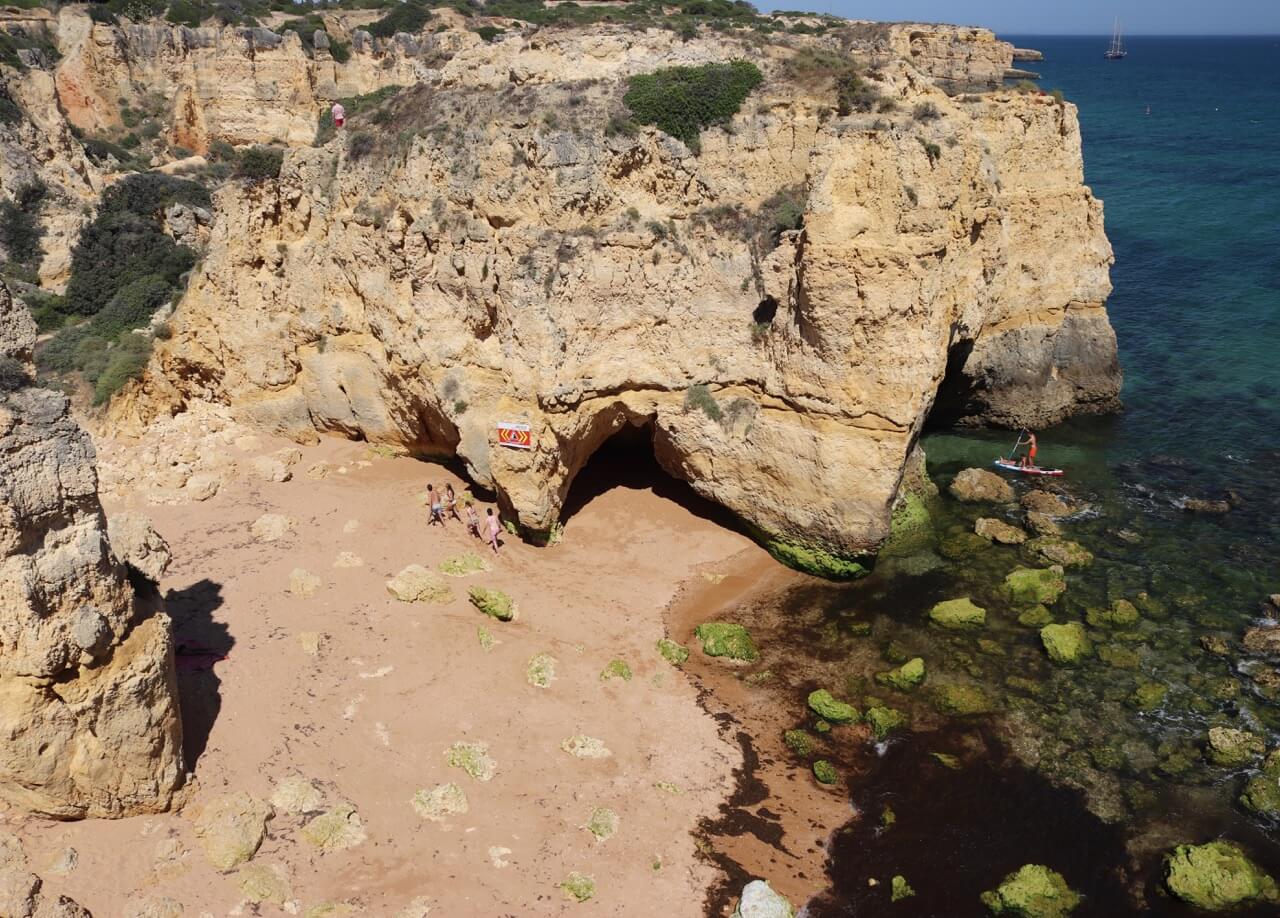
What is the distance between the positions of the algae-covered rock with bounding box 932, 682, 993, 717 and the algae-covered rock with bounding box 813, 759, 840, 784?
2.81 m

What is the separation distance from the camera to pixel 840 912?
1326 centimetres

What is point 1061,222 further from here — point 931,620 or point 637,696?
point 637,696

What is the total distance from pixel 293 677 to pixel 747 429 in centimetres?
1133

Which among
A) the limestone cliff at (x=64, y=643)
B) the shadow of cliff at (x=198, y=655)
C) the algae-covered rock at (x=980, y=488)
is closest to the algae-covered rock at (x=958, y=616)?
the algae-covered rock at (x=980, y=488)

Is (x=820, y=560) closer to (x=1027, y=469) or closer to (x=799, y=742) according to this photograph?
(x=799, y=742)

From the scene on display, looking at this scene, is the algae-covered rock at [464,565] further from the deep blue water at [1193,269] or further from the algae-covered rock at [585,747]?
the deep blue water at [1193,269]

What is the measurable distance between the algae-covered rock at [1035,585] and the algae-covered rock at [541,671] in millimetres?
10968

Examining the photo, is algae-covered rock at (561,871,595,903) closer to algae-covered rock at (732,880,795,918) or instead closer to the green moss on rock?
algae-covered rock at (732,880,795,918)

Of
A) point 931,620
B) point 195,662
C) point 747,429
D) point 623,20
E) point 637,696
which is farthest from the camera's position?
point 623,20

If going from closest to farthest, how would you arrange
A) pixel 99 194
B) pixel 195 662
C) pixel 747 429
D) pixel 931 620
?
pixel 195 662
pixel 931 620
pixel 747 429
pixel 99 194

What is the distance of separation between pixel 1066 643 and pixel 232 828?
53.1ft

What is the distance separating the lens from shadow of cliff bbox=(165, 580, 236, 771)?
543 inches

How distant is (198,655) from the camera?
15375mm

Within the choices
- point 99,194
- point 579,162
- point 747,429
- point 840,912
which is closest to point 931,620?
point 747,429
